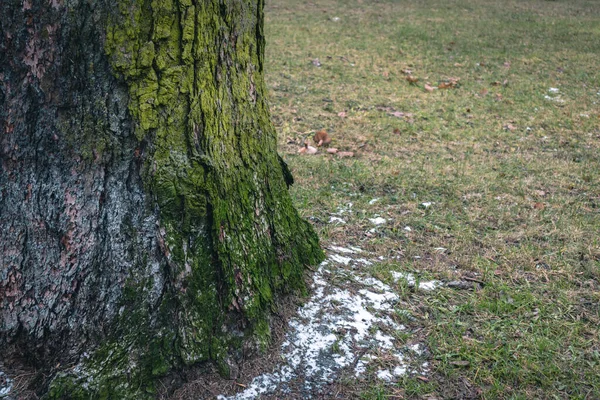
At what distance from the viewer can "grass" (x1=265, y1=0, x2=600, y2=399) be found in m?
2.48

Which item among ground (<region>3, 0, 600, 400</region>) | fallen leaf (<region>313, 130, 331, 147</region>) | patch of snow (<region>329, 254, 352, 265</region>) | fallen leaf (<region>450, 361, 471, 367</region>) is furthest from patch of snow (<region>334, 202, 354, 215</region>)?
fallen leaf (<region>450, 361, 471, 367</region>)

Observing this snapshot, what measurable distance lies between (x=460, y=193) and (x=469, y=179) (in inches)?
13.1

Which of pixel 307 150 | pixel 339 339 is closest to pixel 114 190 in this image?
pixel 339 339

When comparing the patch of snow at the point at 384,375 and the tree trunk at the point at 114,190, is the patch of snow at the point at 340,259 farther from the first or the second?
the tree trunk at the point at 114,190

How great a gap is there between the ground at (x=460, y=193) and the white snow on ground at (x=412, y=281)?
0.09 ft

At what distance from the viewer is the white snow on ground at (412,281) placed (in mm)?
2927

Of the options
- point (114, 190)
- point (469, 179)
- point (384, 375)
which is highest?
point (114, 190)

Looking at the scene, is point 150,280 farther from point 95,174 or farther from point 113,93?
point 113,93

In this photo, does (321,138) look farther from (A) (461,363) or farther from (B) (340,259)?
(A) (461,363)

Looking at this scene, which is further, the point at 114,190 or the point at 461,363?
the point at 461,363

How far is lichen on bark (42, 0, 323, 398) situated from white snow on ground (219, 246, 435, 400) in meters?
0.18

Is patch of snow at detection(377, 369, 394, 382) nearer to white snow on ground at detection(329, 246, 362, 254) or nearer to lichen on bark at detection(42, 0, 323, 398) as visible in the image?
lichen on bark at detection(42, 0, 323, 398)

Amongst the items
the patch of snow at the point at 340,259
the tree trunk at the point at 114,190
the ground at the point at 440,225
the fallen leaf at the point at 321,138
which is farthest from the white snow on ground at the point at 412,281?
the fallen leaf at the point at 321,138

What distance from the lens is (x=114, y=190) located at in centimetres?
200
